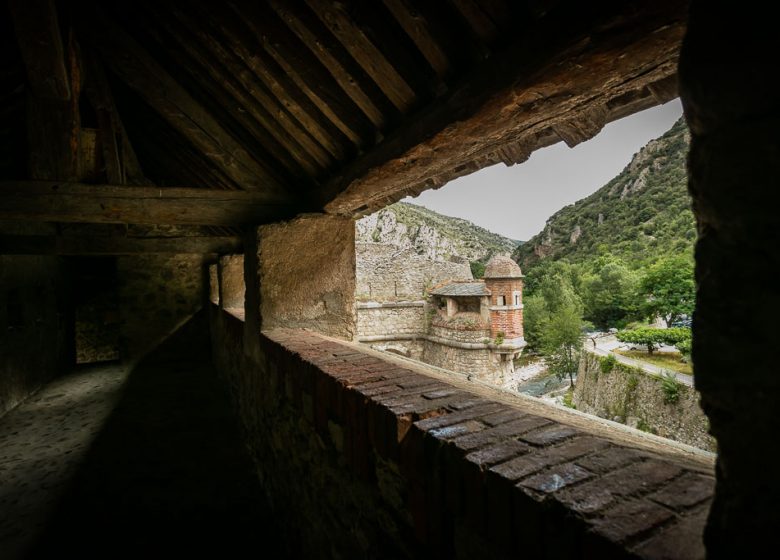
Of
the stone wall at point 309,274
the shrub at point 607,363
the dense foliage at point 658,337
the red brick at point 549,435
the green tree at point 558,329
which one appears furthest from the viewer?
the green tree at point 558,329

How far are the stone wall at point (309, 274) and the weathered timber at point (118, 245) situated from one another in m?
2.60

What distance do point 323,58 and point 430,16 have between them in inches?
26.0

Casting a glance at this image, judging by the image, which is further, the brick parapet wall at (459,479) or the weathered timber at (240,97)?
the weathered timber at (240,97)

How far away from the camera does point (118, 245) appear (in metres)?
6.29

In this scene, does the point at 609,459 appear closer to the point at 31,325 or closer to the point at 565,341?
the point at 31,325

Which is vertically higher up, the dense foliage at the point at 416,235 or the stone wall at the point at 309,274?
the dense foliage at the point at 416,235

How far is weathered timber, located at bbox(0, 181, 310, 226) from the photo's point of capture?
9.71 feet

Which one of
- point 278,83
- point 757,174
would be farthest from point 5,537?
point 757,174

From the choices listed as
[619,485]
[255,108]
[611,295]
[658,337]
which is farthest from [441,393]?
[611,295]

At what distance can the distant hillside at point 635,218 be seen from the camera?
76.2 feet

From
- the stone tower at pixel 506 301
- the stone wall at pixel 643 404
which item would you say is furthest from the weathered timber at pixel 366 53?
the stone tower at pixel 506 301

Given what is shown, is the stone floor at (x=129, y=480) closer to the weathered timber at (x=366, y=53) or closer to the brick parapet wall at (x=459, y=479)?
the brick parapet wall at (x=459, y=479)

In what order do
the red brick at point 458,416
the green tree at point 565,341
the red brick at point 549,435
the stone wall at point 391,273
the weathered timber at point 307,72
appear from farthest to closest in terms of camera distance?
the green tree at point 565,341 → the stone wall at point 391,273 → the weathered timber at point 307,72 → the red brick at point 458,416 → the red brick at point 549,435

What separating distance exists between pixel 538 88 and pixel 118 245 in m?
6.94
